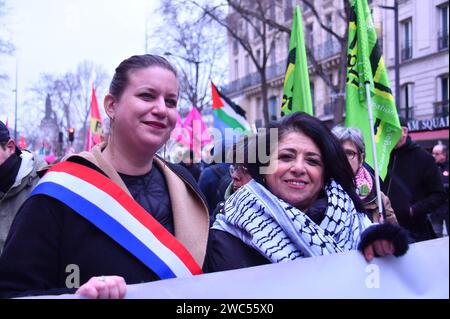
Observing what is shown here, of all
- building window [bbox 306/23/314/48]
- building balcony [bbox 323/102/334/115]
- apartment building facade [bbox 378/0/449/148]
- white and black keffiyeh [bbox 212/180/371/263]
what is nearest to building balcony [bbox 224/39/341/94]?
building window [bbox 306/23/314/48]

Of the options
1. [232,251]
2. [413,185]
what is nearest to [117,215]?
[232,251]

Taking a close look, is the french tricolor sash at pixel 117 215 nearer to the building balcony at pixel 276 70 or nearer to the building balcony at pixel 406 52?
the building balcony at pixel 406 52

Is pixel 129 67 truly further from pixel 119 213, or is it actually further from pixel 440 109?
pixel 440 109

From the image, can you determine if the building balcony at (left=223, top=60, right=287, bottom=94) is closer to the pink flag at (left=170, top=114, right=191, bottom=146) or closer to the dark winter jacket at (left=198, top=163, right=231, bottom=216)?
the pink flag at (left=170, top=114, right=191, bottom=146)

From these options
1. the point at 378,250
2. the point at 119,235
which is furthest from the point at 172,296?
the point at 378,250

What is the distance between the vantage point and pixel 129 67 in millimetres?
1991

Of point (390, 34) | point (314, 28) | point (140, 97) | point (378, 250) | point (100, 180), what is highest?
point (314, 28)

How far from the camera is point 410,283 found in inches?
62.1

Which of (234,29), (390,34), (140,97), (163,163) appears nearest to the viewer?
(140,97)

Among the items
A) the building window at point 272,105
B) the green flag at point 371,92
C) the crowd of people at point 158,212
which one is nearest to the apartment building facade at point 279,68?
the building window at point 272,105

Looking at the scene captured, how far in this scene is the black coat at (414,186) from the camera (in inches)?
171

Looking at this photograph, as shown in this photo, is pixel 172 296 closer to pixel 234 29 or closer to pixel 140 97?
pixel 140 97

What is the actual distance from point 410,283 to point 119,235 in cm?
95
